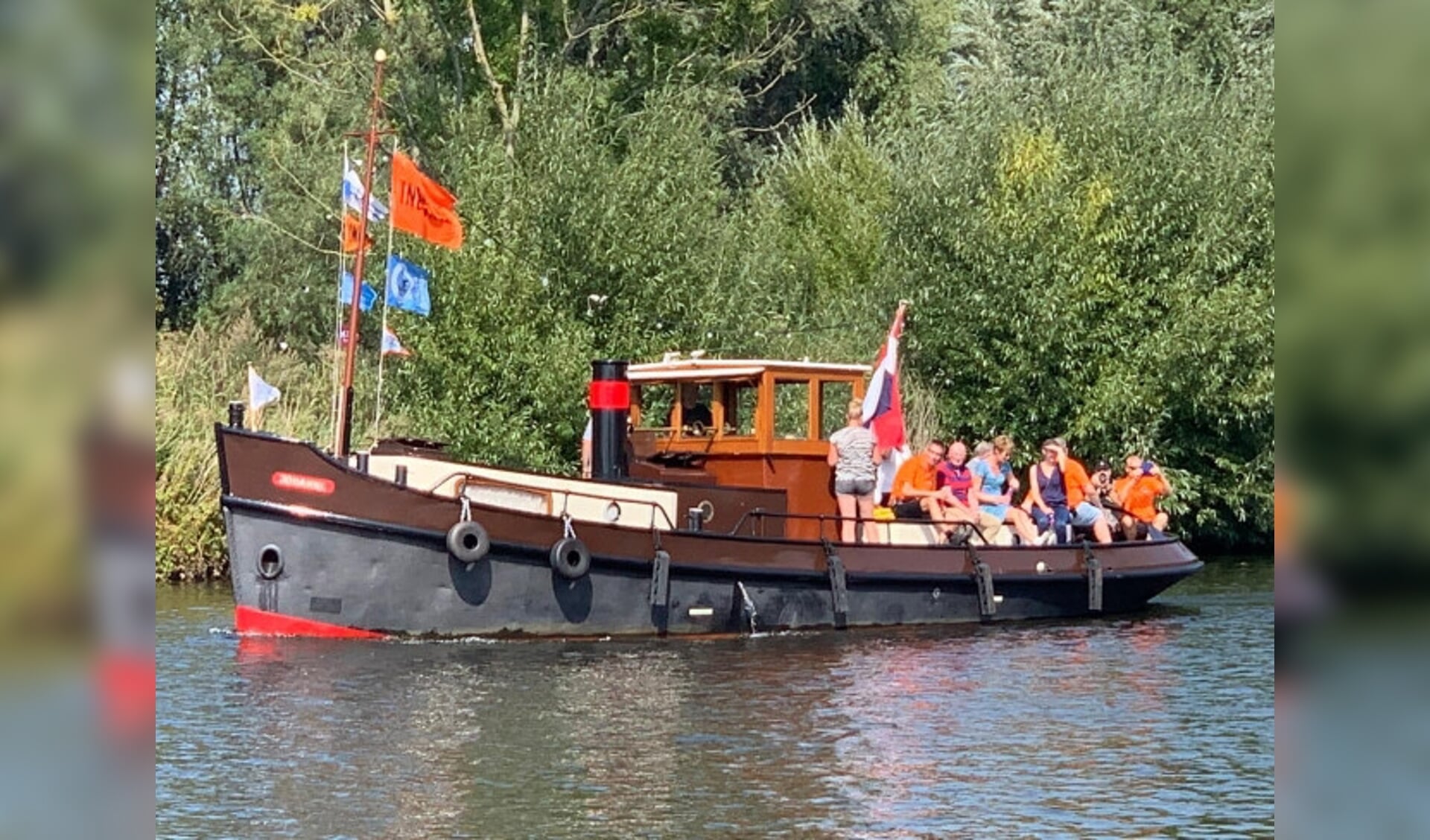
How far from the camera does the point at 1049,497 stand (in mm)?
21359

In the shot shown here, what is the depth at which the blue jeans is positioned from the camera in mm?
21250

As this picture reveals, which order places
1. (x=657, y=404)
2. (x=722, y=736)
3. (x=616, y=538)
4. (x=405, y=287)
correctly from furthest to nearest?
(x=657, y=404) → (x=405, y=287) → (x=616, y=538) → (x=722, y=736)

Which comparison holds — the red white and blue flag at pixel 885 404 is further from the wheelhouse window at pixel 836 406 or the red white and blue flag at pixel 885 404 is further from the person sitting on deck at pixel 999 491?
the wheelhouse window at pixel 836 406

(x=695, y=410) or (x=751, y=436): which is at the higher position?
(x=695, y=410)

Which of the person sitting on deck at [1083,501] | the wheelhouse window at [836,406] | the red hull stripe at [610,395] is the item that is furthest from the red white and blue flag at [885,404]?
the wheelhouse window at [836,406]

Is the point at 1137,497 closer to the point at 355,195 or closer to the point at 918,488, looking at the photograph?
the point at 918,488

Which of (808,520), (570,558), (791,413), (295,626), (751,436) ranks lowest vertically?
(295,626)

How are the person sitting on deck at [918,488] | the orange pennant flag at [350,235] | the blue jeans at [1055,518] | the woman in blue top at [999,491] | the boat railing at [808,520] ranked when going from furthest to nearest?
the blue jeans at [1055,518]
the woman in blue top at [999,491]
the person sitting on deck at [918,488]
the orange pennant flag at [350,235]
the boat railing at [808,520]

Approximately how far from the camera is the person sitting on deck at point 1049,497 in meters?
21.2

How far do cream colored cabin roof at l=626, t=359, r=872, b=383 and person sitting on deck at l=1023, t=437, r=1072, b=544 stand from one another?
7.92 ft

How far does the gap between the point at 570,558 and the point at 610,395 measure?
2152 millimetres

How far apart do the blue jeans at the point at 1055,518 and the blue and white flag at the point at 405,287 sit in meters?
7.17
